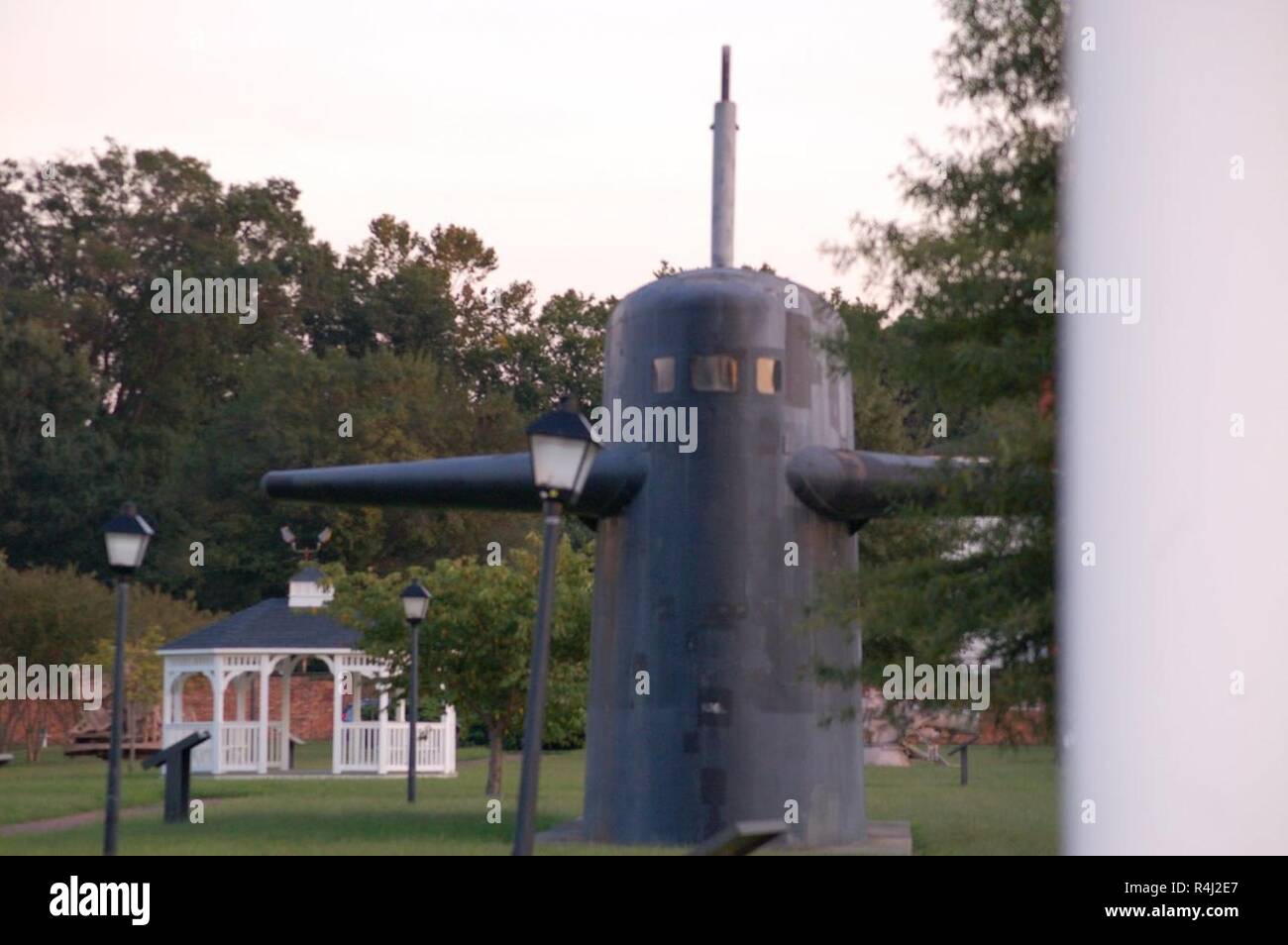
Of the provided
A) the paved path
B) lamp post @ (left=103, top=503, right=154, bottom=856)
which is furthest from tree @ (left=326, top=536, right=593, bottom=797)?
lamp post @ (left=103, top=503, right=154, bottom=856)

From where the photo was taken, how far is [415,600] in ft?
86.8

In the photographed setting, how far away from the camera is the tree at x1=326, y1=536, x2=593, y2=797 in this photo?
2731 centimetres

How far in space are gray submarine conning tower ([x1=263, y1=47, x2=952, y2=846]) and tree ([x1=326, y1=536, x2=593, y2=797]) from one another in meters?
8.98

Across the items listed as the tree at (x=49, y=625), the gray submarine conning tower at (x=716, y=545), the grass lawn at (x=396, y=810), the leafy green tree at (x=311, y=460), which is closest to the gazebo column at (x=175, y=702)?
the grass lawn at (x=396, y=810)

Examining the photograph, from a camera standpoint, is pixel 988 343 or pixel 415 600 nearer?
pixel 988 343

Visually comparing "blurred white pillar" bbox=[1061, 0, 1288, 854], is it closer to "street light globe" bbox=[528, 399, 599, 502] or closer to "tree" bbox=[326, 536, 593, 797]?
"street light globe" bbox=[528, 399, 599, 502]

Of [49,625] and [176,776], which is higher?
[49,625]

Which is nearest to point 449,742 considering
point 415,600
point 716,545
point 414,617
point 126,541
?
point 414,617

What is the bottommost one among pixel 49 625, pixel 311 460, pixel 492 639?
pixel 492 639

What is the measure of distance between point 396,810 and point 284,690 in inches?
675

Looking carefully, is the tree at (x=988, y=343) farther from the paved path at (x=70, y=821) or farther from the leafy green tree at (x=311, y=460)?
the leafy green tree at (x=311, y=460)

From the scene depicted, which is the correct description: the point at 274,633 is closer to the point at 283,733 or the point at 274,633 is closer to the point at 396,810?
the point at 283,733
